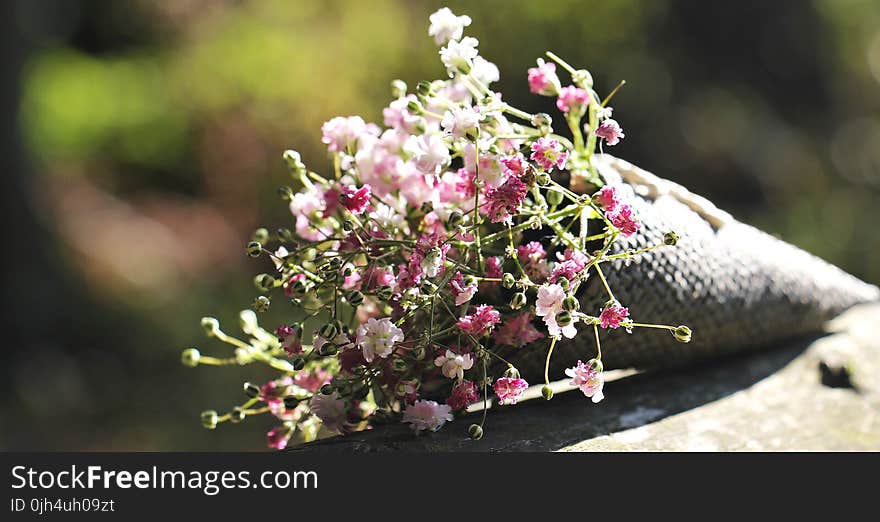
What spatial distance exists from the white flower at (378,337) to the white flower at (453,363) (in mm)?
61

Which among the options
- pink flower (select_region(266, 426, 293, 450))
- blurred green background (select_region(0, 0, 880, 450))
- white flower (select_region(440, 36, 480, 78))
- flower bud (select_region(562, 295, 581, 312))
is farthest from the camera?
blurred green background (select_region(0, 0, 880, 450))

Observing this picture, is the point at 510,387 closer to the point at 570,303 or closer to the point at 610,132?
the point at 570,303

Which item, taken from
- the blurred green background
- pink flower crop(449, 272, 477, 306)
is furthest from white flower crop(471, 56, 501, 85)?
the blurred green background

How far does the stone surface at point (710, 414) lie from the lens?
1.08m

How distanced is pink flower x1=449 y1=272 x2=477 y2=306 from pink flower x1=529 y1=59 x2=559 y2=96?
265 mm

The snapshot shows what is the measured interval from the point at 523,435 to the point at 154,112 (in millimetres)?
5223

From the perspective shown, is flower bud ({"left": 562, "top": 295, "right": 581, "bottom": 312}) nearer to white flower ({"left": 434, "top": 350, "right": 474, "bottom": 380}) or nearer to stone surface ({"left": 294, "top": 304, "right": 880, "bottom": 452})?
white flower ({"left": 434, "top": 350, "right": 474, "bottom": 380})

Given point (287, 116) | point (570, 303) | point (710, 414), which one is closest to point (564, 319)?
point (570, 303)

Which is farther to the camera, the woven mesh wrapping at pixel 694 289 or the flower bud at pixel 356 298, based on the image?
the woven mesh wrapping at pixel 694 289

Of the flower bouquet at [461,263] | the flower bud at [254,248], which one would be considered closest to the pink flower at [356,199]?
the flower bouquet at [461,263]

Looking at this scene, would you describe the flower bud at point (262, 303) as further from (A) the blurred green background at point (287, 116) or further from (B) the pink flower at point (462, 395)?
(A) the blurred green background at point (287, 116)

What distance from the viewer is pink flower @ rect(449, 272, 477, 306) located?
0.95 meters

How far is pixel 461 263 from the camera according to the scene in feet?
3.30

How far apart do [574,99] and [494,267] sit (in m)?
0.23
